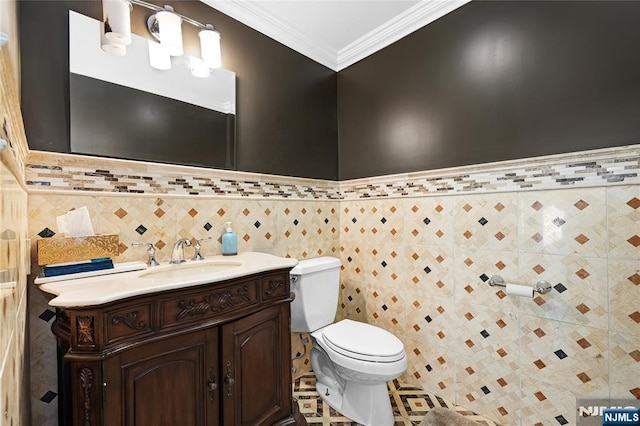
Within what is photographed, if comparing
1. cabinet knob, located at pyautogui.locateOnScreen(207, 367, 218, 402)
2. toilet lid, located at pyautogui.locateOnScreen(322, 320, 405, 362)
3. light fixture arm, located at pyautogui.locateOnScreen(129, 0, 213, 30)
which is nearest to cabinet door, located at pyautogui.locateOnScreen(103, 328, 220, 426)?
cabinet knob, located at pyautogui.locateOnScreen(207, 367, 218, 402)

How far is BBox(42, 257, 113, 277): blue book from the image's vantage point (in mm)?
1076

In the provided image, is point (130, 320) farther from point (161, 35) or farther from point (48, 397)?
point (161, 35)

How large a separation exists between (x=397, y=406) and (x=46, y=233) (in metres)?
2.01

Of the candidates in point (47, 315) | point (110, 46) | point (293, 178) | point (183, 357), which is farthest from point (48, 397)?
point (293, 178)

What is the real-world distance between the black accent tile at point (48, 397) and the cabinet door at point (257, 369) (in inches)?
27.0

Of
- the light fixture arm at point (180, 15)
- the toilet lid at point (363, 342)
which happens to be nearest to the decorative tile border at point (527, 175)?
the toilet lid at point (363, 342)

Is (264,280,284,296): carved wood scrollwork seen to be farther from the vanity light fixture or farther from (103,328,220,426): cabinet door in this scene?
the vanity light fixture

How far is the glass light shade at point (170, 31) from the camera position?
4.74 ft

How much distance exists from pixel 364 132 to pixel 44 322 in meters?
2.10

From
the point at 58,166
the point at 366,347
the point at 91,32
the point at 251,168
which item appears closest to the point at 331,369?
the point at 366,347

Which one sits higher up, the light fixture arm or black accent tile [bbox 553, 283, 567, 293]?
the light fixture arm

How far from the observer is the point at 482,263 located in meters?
1.68

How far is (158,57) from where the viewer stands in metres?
1.50

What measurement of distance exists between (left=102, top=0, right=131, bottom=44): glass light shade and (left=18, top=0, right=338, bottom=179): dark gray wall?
0.11m
